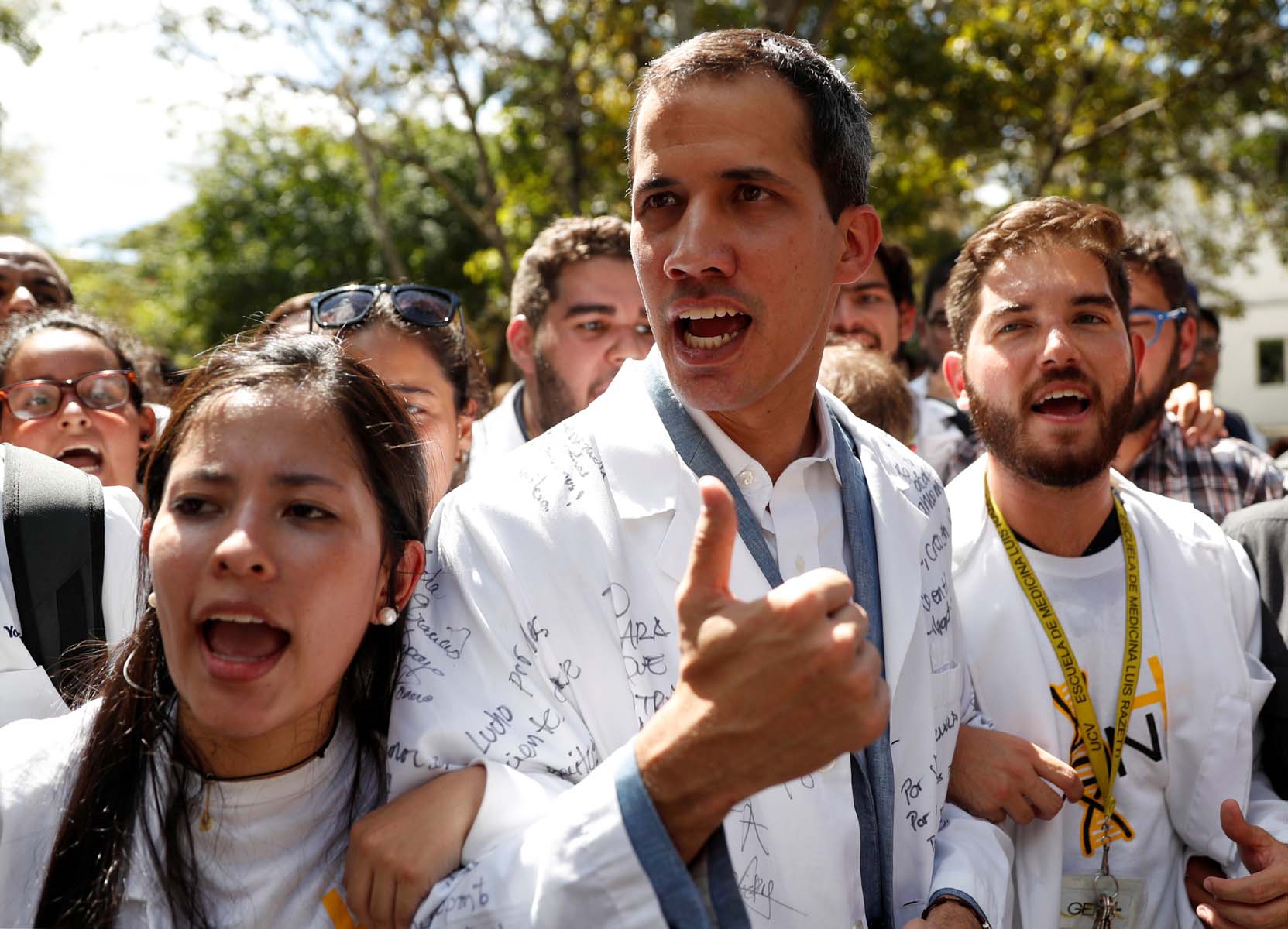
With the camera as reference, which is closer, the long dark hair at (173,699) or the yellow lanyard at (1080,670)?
the long dark hair at (173,699)

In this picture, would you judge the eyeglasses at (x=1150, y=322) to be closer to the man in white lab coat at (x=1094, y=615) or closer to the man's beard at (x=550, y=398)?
the man in white lab coat at (x=1094, y=615)

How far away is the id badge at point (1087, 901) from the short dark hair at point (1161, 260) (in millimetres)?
2338

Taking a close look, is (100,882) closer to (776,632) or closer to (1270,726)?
(776,632)

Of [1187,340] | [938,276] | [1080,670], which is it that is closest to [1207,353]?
[938,276]

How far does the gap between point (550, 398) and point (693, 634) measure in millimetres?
3098

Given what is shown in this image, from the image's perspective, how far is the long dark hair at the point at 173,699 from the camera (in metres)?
1.93

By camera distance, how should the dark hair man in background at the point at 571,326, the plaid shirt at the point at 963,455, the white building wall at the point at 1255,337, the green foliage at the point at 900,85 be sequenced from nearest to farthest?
the plaid shirt at the point at 963,455
the dark hair man in background at the point at 571,326
the green foliage at the point at 900,85
the white building wall at the point at 1255,337

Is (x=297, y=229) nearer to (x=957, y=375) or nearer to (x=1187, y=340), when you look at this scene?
(x=1187, y=340)

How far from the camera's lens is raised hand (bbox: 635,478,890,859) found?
5.18ft

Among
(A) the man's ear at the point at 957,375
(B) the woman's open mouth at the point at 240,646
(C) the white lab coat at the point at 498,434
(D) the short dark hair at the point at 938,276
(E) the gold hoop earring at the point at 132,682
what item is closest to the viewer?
(B) the woman's open mouth at the point at 240,646

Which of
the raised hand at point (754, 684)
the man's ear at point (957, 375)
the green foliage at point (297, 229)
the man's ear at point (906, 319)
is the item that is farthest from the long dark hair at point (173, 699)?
the green foliage at point (297, 229)

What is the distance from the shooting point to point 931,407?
215 inches

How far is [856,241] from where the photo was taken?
2.56 metres

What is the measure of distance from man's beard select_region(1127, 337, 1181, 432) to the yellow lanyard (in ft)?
3.97
